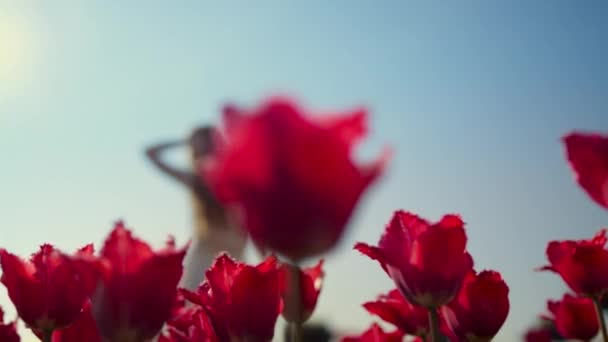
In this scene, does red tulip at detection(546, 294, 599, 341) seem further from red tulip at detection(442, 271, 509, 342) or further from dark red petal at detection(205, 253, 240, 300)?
dark red petal at detection(205, 253, 240, 300)

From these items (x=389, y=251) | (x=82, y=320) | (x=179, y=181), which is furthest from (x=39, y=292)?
(x=179, y=181)

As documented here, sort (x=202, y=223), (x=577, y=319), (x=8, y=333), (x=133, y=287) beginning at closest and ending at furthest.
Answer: (x=133, y=287) < (x=8, y=333) < (x=577, y=319) < (x=202, y=223)

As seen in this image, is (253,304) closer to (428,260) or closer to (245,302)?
(245,302)

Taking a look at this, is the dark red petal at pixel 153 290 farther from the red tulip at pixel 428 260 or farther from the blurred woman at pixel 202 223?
the blurred woman at pixel 202 223

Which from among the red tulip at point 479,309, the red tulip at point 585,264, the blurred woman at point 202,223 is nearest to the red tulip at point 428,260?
the red tulip at point 479,309

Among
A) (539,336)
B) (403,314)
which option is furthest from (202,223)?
(403,314)

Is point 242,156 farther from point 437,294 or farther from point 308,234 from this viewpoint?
point 437,294
